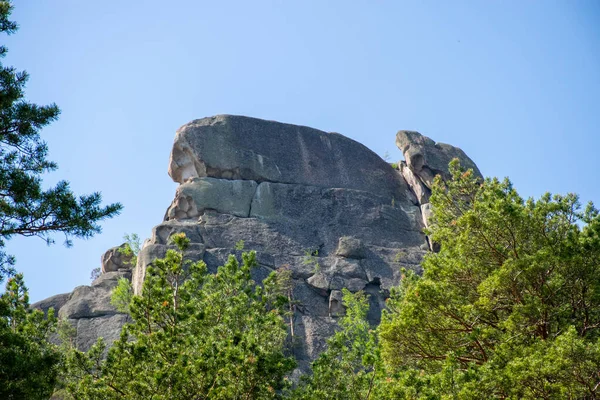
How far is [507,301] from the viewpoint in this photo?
523 inches

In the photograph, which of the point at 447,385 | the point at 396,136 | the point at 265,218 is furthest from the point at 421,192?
the point at 447,385

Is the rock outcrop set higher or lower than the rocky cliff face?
lower

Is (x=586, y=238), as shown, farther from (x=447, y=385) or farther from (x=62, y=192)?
(x=62, y=192)

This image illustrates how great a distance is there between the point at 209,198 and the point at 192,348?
87.5ft

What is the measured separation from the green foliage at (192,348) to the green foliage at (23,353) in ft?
1.54

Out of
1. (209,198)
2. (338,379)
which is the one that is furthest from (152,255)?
(338,379)

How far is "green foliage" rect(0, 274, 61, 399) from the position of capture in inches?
414

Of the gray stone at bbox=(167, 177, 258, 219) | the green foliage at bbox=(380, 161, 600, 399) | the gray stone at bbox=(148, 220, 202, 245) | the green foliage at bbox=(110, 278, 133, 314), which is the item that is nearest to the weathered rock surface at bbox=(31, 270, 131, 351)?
the green foliage at bbox=(110, 278, 133, 314)

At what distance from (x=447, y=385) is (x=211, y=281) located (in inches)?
203

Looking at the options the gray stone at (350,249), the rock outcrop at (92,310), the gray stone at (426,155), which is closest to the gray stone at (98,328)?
the rock outcrop at (92,310)

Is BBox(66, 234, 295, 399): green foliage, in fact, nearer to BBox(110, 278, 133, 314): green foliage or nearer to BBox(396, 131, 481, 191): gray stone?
BBox(110, 278, 133, 314): green foliage

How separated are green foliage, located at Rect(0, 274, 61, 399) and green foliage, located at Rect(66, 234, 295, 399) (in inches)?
18.5

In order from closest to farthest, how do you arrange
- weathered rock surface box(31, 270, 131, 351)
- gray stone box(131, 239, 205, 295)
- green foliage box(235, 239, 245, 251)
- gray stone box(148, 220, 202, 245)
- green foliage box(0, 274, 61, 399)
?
green foliage box(0, 274, 61, 399) < weathered rock surface box(31, 270, 131, 351) < gray stone box(131, 239, 205, 295) < green foliage box(235, 239, 245, 251) < gray stone box(148, 220, 202, 245)

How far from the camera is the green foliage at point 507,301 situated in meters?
11.4
